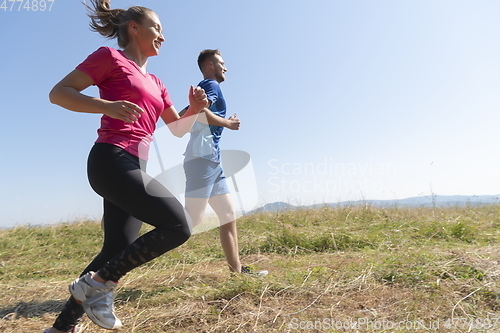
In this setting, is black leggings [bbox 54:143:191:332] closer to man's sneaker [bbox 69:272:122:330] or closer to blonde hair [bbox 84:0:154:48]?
man's sneaker [bbox 69:272:122:330]

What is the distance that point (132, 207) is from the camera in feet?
6.14

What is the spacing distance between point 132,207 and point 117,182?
0.15m

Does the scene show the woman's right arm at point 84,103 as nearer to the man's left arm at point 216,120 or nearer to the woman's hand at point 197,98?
the woman's hand at point 197,98

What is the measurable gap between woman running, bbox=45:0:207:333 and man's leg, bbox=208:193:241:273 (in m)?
1.13

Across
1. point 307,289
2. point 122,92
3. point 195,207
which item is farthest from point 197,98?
point 307,289

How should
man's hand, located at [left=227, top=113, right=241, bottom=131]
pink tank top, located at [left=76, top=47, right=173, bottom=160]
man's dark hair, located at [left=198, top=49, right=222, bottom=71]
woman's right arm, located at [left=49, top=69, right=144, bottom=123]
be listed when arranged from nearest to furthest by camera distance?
woman's right arm, located at [left=49, top=69, right=144, bottom=123]
pink tank top, located at [left=76, top=47, right=173, bottom=160]
man's hand, located at [left=227, top=113, right=241, bottom=131]
man's dark hair, located at [left=198, top=49, right=222, bottom=71]

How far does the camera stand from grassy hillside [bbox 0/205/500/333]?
198cm

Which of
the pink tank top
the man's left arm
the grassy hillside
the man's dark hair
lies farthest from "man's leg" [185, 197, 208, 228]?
the man's dark hair

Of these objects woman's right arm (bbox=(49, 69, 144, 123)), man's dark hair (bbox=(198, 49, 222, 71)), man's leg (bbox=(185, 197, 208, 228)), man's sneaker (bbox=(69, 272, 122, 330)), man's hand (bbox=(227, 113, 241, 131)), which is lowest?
man's sneaker (bbox=(69, 272, 122, 330))

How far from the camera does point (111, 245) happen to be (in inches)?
81.4

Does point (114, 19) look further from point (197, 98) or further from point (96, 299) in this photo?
point (96, 299)

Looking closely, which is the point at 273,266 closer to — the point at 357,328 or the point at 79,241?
the point at 357,328

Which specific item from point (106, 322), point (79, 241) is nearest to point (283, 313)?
point (106, 322)

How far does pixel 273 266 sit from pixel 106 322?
213 cm
